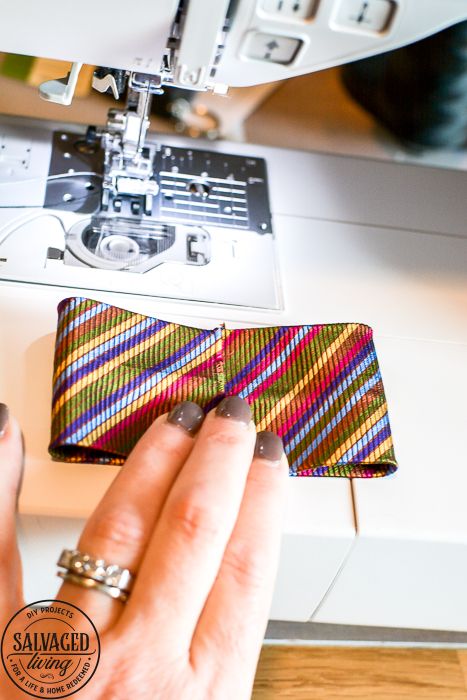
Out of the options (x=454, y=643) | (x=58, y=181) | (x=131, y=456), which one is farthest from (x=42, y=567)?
(x=454, y=643)

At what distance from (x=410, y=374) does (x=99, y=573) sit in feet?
1.41

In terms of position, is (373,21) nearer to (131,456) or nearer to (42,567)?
(131,456)

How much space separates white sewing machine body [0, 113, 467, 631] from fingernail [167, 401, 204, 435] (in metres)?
0.08

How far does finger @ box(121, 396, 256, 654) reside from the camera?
545 millimetres

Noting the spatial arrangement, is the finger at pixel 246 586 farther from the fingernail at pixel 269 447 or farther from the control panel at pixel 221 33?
the control panel at pixel 221 33

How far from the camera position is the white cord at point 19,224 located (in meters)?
0.84

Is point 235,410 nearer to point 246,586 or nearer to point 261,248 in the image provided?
point 246,586

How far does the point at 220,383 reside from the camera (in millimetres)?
722

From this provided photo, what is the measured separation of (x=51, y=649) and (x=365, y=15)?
0.64 m

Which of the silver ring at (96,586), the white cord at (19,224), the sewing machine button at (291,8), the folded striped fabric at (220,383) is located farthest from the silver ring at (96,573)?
the sewing machine button at (291,8)

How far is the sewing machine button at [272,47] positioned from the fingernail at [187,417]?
1.18 feet

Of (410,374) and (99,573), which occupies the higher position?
(410,374)

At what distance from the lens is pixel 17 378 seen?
72 centimetres

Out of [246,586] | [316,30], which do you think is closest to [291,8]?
[316,30]
